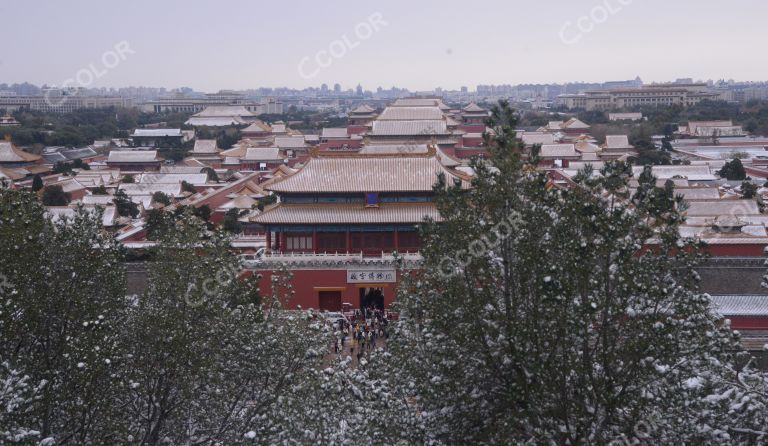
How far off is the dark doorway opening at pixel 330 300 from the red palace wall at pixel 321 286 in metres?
0.12

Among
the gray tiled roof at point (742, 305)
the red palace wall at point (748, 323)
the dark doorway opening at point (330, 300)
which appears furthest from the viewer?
the dark doorway opening at point (330, 300)

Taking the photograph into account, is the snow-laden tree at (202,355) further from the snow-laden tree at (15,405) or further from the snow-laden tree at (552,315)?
the snow-laden tree at (552,315)

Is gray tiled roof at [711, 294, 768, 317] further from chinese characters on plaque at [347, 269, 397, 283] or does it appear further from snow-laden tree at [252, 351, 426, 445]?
snow-laden tree at [252, 351, 426, 445]

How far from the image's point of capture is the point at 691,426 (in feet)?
21.6

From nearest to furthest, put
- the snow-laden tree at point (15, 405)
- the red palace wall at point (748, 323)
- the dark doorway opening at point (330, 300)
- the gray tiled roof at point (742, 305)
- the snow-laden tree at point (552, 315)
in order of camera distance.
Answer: the snow-laden tree at point (15, 405)
the snow-laden tree at point (552, 315)
the red palace wall at point (748, 323)
the gray tiled roof at point (742, 305)
the dark doorway opening at point (330, 300)

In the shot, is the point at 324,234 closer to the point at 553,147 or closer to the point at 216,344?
the point at 216,344

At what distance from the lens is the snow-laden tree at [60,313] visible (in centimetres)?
712

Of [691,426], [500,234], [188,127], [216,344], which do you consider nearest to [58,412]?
[216,344]

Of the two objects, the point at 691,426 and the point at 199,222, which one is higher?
the point at 199,222

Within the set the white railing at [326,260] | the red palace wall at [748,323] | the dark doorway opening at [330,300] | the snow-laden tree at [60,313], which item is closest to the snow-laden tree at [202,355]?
the snow-laden tree at [60,313]

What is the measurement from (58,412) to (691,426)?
5386 mm

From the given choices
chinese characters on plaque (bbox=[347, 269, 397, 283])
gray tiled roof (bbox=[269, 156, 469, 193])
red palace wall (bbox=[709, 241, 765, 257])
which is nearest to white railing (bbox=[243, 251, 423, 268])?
chinese characters on plaque (bbox=[347, 269, 397, 283])

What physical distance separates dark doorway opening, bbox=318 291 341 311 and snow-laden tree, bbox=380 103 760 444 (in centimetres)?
1004

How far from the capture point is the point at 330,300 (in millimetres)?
17938
